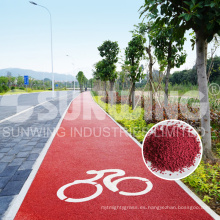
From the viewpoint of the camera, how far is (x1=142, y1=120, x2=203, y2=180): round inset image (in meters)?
3.18

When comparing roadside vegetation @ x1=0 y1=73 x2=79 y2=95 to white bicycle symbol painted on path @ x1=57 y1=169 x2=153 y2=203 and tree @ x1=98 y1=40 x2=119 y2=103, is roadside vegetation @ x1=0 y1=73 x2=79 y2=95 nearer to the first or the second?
tree @ x1=98 y1=40 x2=119 y2=103

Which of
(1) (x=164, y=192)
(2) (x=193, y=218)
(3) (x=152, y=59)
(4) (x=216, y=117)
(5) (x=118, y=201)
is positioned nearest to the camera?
(2) (x=193, y=218)

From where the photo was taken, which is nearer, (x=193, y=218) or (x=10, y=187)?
(x=193, y=218)

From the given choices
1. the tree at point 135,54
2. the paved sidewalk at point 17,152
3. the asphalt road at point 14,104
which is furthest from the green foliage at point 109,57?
the paved sidewalk at point 17,152

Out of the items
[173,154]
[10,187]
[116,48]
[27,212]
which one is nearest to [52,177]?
[10,187]

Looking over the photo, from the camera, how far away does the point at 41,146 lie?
608 centimetres

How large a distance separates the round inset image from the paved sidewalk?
2327 millimetres

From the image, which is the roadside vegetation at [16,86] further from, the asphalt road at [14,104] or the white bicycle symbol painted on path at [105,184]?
the white bicycle symbol painted on path at [105,184]

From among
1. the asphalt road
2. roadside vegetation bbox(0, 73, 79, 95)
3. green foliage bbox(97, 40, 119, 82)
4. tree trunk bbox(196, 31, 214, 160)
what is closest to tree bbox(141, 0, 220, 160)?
tree trunk bbox(196, 31, 214, 160)

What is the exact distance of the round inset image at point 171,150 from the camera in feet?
10.4

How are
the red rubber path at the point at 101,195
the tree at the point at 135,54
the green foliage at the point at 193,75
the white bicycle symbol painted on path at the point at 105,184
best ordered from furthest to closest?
1. the green foliage at the point at 193,75
2. the tree at the point at 135,54
3. the white bicycle symbol painted on path at the point at 105,184
4. the red rubber path at the point at 101,195

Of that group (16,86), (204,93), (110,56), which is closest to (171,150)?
(204,93)

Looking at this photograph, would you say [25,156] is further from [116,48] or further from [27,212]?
[116,48]

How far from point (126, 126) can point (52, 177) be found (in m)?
5.26
